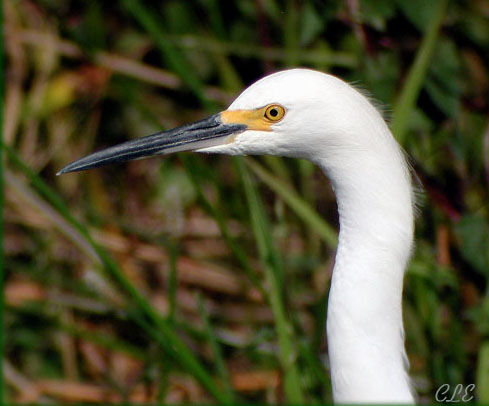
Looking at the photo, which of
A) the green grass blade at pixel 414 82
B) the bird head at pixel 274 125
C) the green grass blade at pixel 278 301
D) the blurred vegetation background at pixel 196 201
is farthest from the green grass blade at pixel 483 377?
the bird head at pixel 274 125

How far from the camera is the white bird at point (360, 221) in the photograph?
1279 millimetres

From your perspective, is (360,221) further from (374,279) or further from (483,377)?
(483,377)

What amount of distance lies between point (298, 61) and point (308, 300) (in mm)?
711

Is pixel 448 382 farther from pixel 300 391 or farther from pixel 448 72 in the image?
pixel 448 72

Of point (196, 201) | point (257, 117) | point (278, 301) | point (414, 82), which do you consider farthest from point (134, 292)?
point (196, 201)

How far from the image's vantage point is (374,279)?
1293 mm

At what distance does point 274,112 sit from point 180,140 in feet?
0.65

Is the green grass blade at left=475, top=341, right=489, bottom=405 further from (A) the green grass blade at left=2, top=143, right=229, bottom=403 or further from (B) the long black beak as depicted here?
(B) the long black beak

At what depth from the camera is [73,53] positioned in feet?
8.80

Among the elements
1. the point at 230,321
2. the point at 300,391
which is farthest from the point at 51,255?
the point at 300,391

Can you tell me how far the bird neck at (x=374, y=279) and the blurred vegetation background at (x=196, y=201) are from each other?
0.46 m

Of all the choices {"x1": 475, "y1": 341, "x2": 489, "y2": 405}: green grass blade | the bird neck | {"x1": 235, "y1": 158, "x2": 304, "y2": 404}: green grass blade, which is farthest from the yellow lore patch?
{"x1": 475, "y1": 341, "x2": 489, "y2": 405}: green grass blade

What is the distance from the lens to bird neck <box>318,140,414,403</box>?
50.4 inches

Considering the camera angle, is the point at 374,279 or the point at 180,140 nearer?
the point at 374,279
